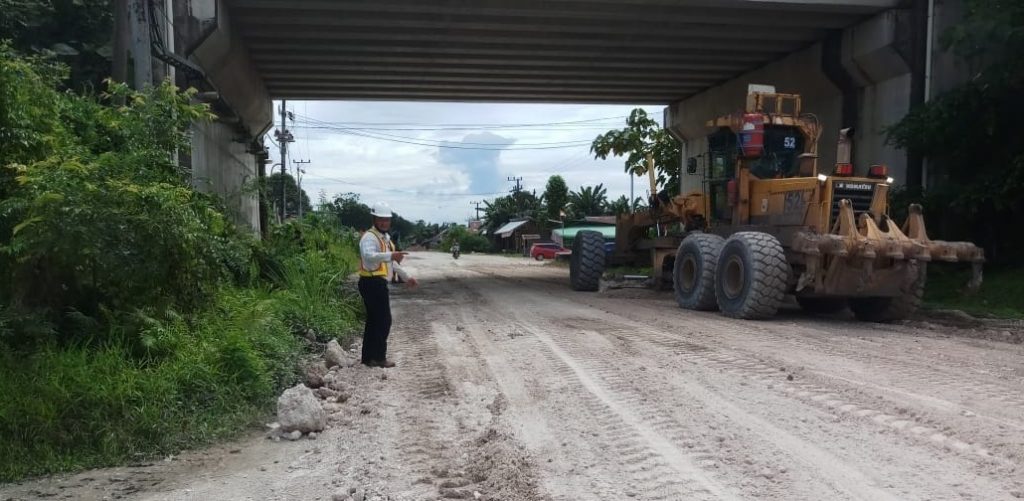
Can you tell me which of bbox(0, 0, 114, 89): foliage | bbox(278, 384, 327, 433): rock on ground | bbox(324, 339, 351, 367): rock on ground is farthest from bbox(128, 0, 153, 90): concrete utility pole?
bbox(278, 384, 327, 433): rock on ground

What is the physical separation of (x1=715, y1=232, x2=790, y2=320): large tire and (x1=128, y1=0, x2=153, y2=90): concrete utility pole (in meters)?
8.56

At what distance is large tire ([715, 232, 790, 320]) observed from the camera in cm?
1007

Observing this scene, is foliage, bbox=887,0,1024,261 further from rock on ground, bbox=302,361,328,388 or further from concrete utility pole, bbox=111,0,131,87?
concrete utility pole, bbox=111,0,131,87

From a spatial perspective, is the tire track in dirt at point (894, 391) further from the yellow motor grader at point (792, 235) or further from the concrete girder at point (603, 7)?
the concrete girder at point (603, 7)

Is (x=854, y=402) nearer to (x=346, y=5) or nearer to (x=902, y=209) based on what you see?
(x=902, y=209)

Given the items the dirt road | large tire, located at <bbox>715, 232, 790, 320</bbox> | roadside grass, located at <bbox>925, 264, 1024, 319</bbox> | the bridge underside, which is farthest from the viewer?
the bridge underside

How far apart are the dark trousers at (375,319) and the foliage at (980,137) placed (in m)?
11.1

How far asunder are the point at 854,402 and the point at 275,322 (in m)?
5.33

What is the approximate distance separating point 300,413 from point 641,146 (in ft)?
72.5

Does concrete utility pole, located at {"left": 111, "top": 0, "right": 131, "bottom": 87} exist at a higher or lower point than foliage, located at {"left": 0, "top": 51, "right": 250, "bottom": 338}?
higher

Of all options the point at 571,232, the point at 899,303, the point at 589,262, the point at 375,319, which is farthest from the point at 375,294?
the point at 571,232

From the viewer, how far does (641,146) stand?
1012 inches

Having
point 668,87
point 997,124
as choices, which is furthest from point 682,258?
point 668,87

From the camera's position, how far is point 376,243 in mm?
7133
